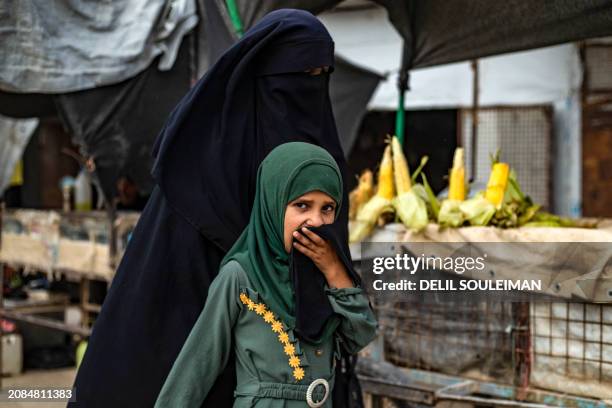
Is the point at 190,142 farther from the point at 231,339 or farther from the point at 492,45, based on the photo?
the point at 492,45

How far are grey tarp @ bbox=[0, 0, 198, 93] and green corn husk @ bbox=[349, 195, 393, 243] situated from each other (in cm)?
154

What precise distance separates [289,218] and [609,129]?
4588 millimetres

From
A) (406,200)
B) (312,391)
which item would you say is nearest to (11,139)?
(406,200)

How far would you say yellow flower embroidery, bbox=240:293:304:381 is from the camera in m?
1.78

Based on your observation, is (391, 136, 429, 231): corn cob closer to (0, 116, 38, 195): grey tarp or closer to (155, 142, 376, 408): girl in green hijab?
(155, 142, 376, 408): girl in green hijab

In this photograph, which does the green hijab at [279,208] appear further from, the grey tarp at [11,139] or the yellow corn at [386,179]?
the grey tarp at [11,139]

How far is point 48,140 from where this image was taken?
725cm

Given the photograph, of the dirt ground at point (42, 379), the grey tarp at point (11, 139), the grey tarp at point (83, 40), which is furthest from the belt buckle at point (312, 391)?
the grey tarp at point (11, 139)

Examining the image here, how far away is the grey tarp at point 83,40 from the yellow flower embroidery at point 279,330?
97.1 inches

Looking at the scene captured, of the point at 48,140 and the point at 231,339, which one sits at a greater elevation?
the point at 48,140

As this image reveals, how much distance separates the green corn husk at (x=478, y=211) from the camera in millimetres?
3199

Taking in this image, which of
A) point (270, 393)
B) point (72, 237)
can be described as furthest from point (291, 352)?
point (72, 237)

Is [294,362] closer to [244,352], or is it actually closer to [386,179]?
[244,352]

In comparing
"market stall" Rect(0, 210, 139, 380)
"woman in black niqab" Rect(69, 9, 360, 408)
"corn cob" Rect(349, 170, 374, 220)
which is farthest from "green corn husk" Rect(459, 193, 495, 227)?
"market stall" Rect(0, 210, 139, 380)
